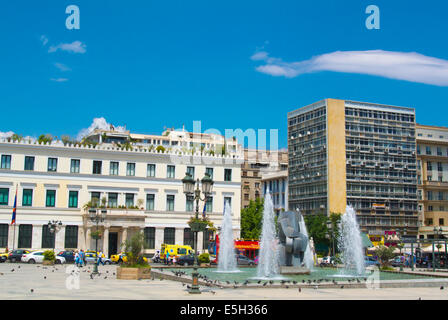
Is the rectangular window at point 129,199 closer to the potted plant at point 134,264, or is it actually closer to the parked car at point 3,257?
the parked car at point 3,257

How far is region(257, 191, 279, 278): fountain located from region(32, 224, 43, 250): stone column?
30.8 metres

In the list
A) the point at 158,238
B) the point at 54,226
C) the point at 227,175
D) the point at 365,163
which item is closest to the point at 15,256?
the point at 54,226

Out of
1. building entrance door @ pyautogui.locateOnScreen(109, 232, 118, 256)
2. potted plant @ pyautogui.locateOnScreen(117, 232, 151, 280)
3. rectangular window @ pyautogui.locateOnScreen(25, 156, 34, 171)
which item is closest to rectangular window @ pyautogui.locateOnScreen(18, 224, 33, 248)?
rectangular window @ pyautogui.locateOnScreen(25, 156, 34, 171)

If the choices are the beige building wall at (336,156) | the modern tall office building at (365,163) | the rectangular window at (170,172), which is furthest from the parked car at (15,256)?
the beige building wall at (336,156)

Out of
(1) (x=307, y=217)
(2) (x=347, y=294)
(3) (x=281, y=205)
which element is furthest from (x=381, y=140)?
(2) (x=347, y=294)

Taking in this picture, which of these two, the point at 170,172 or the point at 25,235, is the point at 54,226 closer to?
the point at 25,235

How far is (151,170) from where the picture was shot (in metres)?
55.2

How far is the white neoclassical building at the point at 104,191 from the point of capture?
50.4m

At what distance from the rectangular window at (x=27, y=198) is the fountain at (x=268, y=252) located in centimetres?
3176

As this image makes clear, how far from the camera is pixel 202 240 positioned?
55281 mm

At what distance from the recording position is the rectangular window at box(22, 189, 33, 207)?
167ft

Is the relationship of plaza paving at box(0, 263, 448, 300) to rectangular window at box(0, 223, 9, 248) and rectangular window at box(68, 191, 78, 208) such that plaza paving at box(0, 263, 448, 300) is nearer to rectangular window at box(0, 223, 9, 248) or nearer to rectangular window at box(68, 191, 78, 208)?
rectangular window at box(0, 223, 9, 248)
